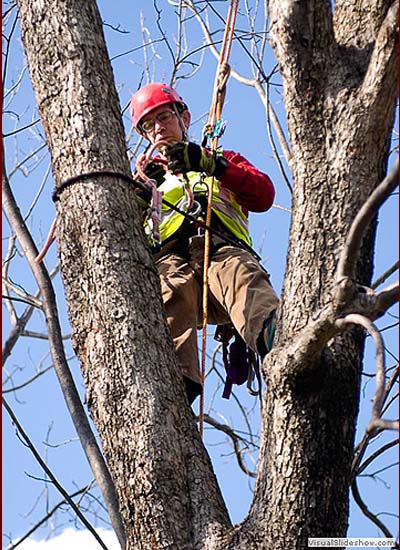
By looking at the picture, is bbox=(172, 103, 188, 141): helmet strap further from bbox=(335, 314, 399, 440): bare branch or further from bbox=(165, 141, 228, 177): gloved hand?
bbox=(335, 314, 399, 440): bare branch

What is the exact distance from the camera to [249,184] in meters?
3.26

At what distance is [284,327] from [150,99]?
1.58m

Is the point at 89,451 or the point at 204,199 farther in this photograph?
the point at 204,199

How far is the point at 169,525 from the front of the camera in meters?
2.12

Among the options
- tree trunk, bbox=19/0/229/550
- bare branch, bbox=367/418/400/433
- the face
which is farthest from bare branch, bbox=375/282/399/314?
the face

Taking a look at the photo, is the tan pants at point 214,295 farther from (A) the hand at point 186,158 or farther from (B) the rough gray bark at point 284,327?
(B) the rough gray bark at point 284,327

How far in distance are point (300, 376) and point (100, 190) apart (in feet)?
2.32

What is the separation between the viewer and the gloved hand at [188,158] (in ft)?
10.1

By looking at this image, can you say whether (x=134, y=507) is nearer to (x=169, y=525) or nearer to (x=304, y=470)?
(x=169, y=525)

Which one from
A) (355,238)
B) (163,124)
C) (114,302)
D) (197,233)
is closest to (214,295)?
(197,233)

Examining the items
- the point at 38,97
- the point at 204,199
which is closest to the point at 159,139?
the point at 204,199

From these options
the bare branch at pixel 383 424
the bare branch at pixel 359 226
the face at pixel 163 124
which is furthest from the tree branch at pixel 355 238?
the face at pixel 163 124

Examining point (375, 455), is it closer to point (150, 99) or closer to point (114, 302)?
point (114, 302)

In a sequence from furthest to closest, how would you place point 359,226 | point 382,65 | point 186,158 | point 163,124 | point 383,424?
point 163,124, point 186,158, point 382,65, point 359,226, point 383,424
